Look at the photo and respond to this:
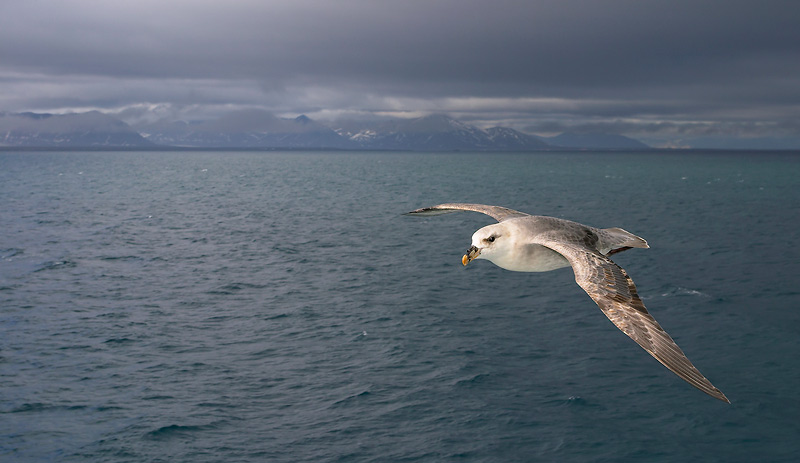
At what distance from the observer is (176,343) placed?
153 feet

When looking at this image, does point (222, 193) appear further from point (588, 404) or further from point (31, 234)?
point (588, 404)

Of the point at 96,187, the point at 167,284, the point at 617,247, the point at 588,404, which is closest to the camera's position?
the point at 617,247

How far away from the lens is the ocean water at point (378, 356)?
3334cm

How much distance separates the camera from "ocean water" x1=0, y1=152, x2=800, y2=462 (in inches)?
1313

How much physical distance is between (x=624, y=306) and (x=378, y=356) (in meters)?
32.2

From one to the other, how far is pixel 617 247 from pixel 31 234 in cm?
9739

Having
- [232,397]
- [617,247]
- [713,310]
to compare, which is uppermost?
[617,247]

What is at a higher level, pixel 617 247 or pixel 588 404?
pixel 617 247

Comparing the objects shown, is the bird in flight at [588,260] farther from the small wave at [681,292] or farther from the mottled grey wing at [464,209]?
the small wave at [681,292]

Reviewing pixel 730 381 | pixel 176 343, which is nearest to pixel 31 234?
pixel 176 343

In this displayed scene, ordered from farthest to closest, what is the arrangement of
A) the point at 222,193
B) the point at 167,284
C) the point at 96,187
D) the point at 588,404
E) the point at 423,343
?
the point at 96,187
the point at 222,193
the point at 167,284
the point at 423,343
the point at 588,404

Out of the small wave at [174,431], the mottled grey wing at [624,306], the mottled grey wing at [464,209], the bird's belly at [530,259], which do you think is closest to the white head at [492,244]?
the bird's belly at [530,259]

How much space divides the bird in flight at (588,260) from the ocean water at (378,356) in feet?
62.8

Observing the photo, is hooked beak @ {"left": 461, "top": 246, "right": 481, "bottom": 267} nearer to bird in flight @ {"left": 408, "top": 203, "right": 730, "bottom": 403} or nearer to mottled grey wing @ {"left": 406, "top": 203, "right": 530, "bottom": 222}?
bird in flight @ {"left": 408, "top": 203, "right": 730, "bottom": 403}
